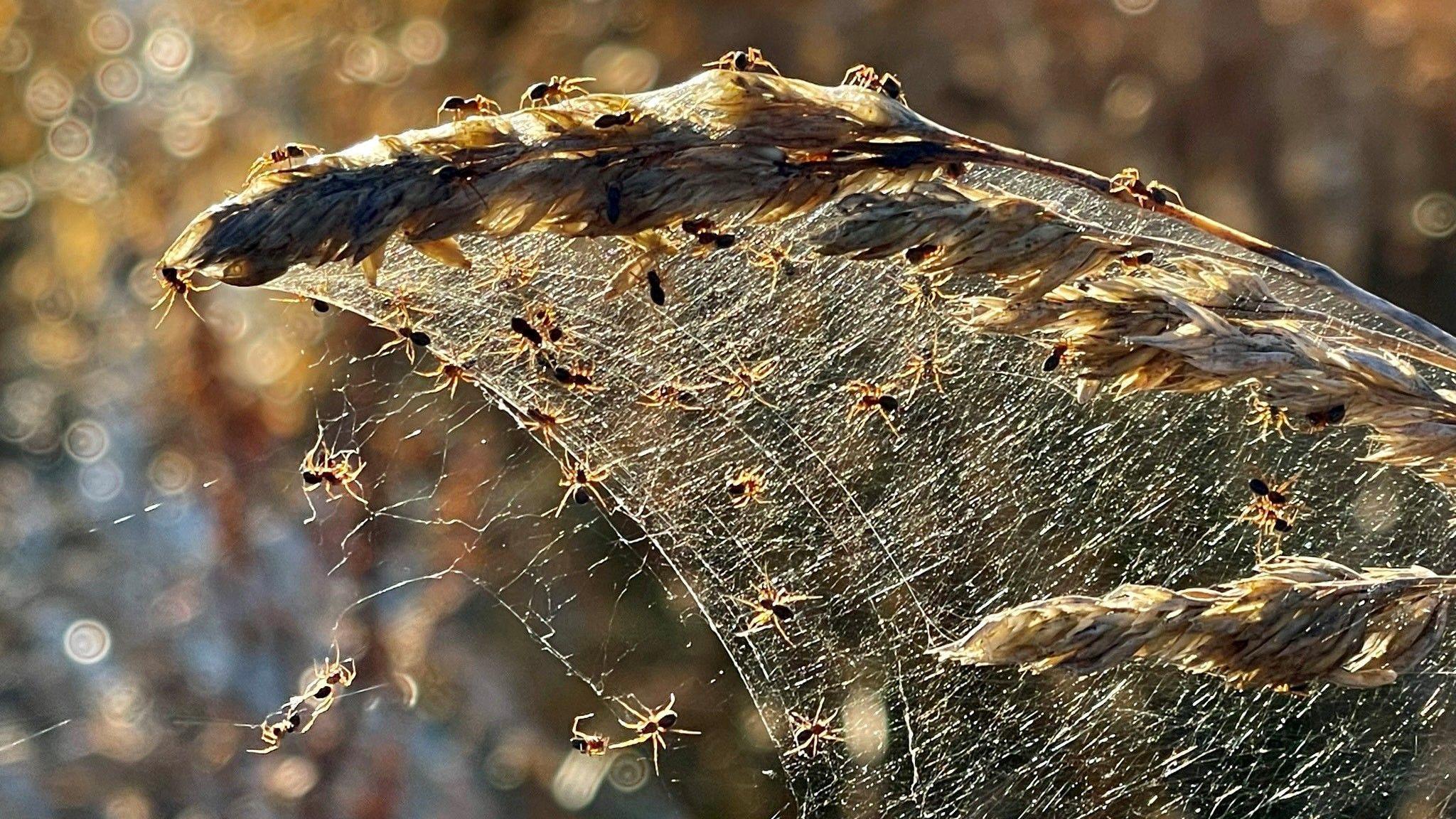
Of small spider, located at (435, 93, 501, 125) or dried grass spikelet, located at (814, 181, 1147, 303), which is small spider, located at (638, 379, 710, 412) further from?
dried grass spikelet, located at (814, 181, 1147, 303)

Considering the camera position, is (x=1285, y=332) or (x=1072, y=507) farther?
(x=1072, y=507)

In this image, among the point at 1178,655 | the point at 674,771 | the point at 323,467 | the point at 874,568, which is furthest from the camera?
the point at 674,771

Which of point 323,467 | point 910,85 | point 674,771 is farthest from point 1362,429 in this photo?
point 910,85

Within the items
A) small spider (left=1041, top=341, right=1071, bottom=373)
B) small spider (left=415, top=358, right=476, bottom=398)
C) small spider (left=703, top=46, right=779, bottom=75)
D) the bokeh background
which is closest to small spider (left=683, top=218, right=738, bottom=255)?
small spider (left=703, top=46, right=779, bottom=75)

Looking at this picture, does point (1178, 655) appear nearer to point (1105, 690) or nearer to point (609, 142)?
point (609, 142)

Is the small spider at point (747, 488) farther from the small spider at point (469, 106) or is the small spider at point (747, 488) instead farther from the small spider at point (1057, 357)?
the small spider at point (469, 106)

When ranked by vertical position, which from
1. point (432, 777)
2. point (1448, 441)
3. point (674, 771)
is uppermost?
point (1448, 441)

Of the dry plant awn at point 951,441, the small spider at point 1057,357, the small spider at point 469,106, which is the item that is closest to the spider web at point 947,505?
the dry plant awn at point 951,441

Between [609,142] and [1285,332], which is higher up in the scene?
[609,142]

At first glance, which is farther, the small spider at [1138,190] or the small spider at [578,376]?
the small spider at [578,376]
